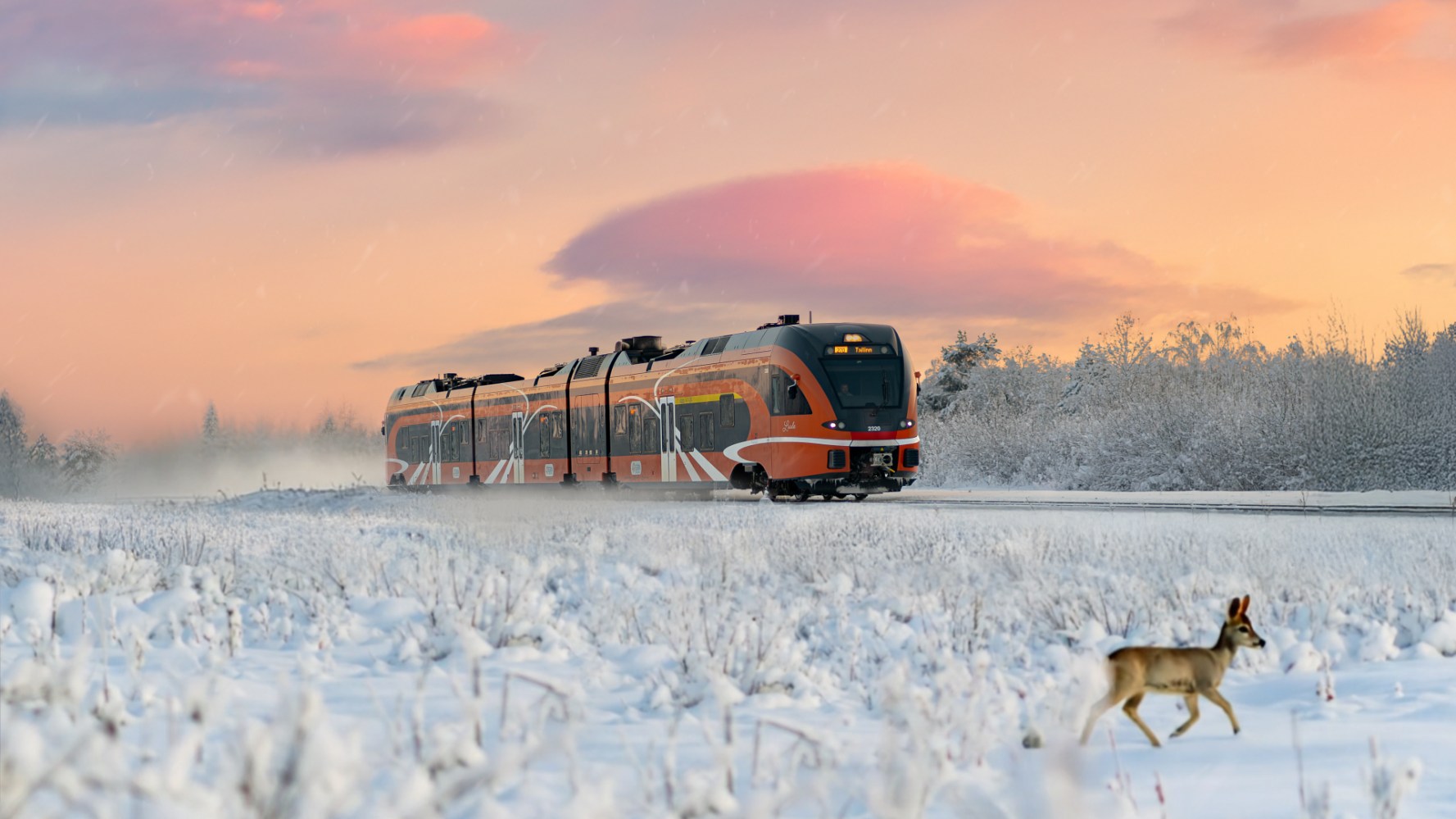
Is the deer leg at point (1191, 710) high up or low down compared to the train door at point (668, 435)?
down

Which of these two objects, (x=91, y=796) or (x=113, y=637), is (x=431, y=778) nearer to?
(x=91, y=796)

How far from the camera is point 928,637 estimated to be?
7.56m

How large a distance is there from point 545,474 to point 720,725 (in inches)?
1100

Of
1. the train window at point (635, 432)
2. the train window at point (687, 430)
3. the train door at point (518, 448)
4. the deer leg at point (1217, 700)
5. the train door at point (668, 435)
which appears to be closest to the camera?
the deer leg at point (1217, 700)

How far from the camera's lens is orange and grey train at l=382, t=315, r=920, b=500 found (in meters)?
24.3

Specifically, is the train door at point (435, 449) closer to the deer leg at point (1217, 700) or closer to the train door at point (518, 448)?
the train door at point (518, 448)

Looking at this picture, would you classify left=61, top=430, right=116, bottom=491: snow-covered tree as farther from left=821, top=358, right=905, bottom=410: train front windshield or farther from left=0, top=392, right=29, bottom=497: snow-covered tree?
left=821, top=358, right=905, bottom=410: train front windshield

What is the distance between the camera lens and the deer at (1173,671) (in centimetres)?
482

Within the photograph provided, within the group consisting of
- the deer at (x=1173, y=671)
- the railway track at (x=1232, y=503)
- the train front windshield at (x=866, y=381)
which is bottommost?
the railway track at (x=1232, y=503)

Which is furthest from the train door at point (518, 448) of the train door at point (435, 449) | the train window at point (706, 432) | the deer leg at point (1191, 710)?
the deer leg at point (1191, 710)

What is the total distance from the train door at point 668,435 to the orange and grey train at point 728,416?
37mm

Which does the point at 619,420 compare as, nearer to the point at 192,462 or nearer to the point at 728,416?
the point at 728,416

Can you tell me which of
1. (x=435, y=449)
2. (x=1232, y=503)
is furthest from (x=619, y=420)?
(x=1232, y=503)

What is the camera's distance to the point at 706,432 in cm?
2659
